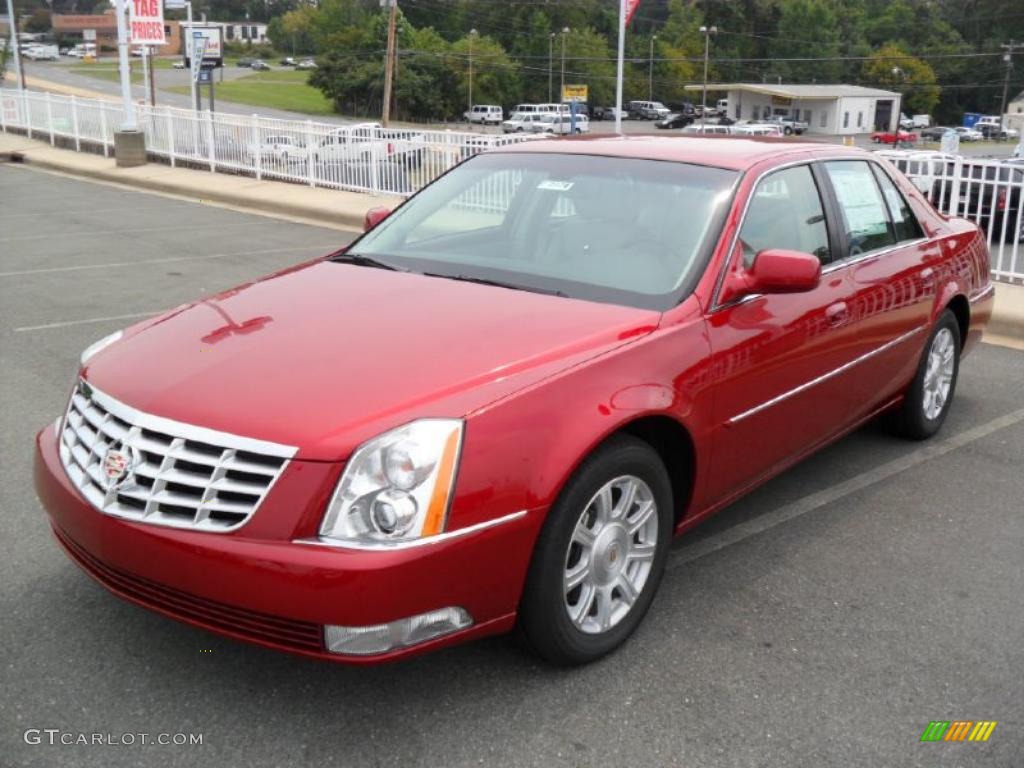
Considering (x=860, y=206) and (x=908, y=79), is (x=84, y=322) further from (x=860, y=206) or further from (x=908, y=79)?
(x=908, y=79)

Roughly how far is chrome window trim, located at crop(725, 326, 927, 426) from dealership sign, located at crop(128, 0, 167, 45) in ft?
66.9

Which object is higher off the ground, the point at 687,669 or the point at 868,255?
the point at 868,255

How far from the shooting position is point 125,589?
9.86ft

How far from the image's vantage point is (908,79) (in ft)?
385

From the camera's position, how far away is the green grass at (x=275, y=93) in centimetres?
8994

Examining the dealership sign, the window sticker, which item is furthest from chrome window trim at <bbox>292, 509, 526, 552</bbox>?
the dealership sign

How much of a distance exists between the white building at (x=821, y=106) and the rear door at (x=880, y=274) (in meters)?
97.9

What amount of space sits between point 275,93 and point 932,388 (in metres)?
100

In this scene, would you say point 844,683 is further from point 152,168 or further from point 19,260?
point 152,168

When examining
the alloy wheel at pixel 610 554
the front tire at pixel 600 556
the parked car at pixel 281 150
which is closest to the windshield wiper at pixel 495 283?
the front tire at pixel 600 556

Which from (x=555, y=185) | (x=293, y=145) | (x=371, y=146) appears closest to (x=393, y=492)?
(x=555, y=185)

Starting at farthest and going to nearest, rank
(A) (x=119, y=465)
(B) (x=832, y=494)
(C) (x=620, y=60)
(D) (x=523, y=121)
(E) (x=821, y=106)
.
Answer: (E) (x=821, y=106) → (D) (x=523, y=121) → (C) (x=620, y=60) → (B) (x=832, y=494) → (A) (x=119, y=465)

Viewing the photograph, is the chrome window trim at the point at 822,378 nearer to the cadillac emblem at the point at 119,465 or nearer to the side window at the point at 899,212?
the side window at the point at 899,212

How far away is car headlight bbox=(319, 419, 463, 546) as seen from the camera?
8.88 ft
